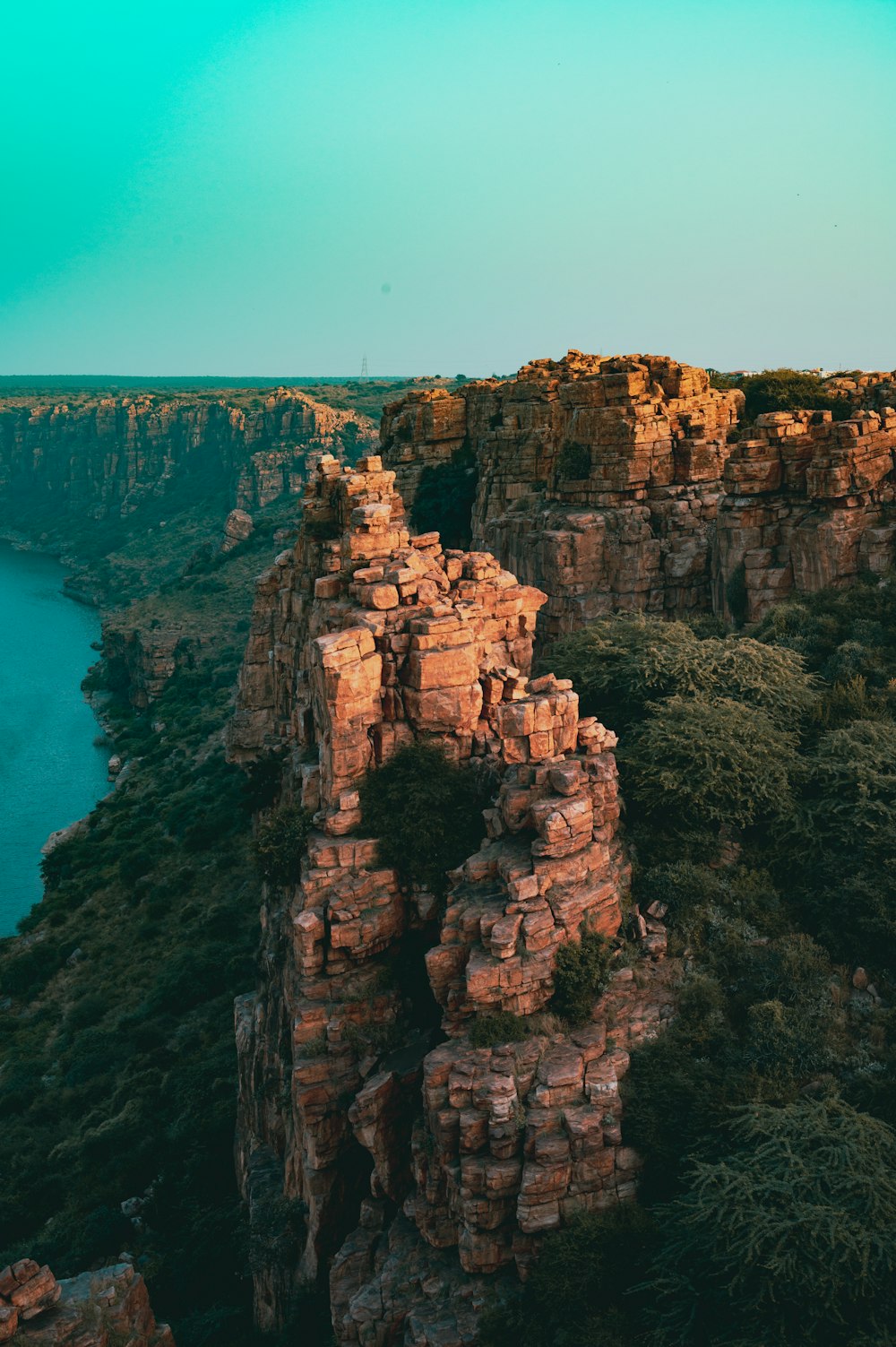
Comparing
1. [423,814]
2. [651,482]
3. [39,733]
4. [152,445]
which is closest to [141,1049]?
[423,814]

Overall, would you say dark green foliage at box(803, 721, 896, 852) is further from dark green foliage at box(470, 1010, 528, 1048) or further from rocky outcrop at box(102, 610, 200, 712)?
rocky outcrop at box(102, 610, 200, 712)

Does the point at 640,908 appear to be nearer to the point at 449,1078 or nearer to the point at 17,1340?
the point at 449,1078

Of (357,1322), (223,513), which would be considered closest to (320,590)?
(357,1322)

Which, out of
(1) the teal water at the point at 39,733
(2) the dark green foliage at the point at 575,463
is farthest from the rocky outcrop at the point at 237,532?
(2) the dark green foliage at the point at 575,463

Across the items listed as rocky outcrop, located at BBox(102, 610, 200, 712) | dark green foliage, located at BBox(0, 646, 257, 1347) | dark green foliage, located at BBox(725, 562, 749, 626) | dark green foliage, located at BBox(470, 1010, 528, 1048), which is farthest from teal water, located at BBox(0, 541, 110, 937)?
dark green foliage, located at BBox(470, 1010, 528, 1048)

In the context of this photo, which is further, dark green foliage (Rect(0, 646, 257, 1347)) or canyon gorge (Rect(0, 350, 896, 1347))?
dark green foliage (Rect(0, 646, 257, 1347))

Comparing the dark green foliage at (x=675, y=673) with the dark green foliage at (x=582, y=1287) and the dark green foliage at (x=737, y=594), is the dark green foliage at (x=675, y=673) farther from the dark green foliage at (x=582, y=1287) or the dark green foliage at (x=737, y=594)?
the dark green foliage at (x=582, y=1287)

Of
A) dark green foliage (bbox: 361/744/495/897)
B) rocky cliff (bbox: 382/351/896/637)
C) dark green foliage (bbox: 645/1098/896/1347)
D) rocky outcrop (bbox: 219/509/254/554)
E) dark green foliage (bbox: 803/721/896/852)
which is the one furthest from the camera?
rocky outcrop (bbox: 219/509/254/554)
